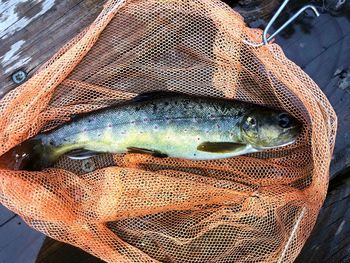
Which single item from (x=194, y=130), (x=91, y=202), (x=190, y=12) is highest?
(x=190, y=12)

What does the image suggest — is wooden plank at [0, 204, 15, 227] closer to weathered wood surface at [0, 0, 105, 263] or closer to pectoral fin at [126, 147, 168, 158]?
weathered wood surface at [0, 0, 105, 263]

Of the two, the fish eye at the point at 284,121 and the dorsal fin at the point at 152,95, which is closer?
the fish eye at the point at 284,121

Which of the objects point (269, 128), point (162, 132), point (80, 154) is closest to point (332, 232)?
point (269, 128)

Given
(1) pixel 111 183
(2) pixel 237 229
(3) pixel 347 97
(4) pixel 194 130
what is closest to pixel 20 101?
(1) pixel 111 183

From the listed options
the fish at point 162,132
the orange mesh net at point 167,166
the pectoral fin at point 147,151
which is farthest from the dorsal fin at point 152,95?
the pectoral fin at point 147,151

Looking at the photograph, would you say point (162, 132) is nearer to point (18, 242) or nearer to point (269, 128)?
point (269, 128)

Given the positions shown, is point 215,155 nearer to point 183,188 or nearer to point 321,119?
point 183,188

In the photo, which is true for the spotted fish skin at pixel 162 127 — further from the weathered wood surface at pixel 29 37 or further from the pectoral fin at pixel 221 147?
the weathered wood surface at pixel 29 37
